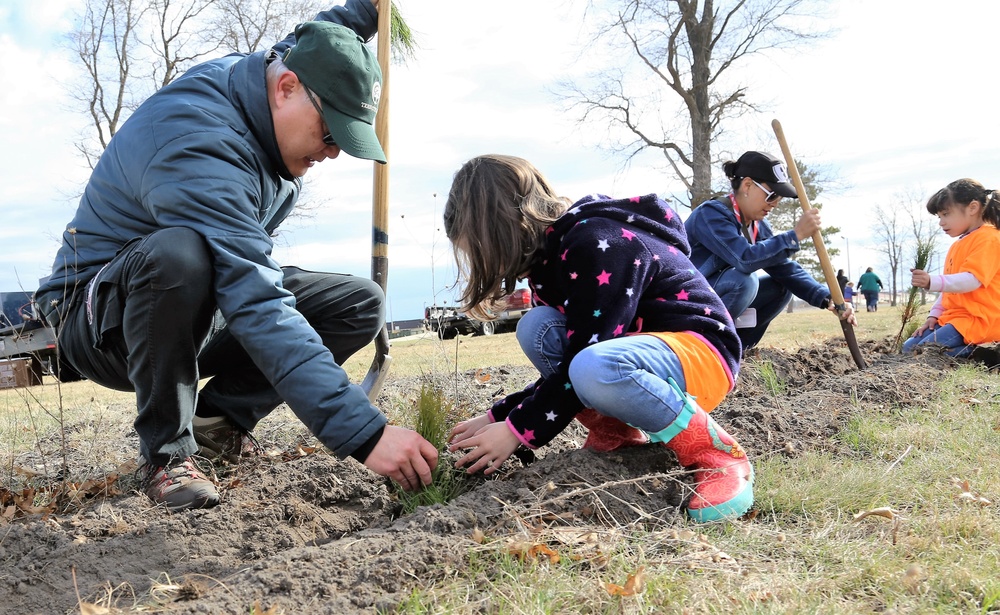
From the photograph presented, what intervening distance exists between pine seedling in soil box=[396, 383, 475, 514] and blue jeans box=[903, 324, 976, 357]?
14.8 ft

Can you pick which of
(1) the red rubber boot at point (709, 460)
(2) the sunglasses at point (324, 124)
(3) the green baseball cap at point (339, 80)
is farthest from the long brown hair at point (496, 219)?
(1) the red rubber boot at point (709, 460)

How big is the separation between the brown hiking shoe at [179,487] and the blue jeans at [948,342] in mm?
5272

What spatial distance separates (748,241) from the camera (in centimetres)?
488

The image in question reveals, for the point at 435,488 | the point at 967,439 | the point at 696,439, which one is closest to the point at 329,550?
the point at 435,488

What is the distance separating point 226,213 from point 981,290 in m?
5.73

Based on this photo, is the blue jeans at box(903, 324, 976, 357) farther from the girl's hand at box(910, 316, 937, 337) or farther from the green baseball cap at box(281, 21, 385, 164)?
the green baseball cap at box(281, 21, 385, 164)

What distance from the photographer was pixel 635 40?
1847 cm

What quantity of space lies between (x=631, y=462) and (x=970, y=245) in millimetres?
4806

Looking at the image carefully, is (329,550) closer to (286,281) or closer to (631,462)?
(631,462)

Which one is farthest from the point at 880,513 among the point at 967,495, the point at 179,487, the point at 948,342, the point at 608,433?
the point at 948,342

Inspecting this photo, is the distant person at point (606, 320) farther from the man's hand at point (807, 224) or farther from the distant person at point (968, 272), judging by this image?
the distant person at point (968, 272)

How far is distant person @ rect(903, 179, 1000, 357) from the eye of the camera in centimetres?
550

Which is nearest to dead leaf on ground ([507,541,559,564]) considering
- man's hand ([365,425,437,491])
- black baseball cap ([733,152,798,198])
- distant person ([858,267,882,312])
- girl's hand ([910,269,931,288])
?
man's hand ([365,425,437,491])

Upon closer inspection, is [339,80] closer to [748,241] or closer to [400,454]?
[400,454]
